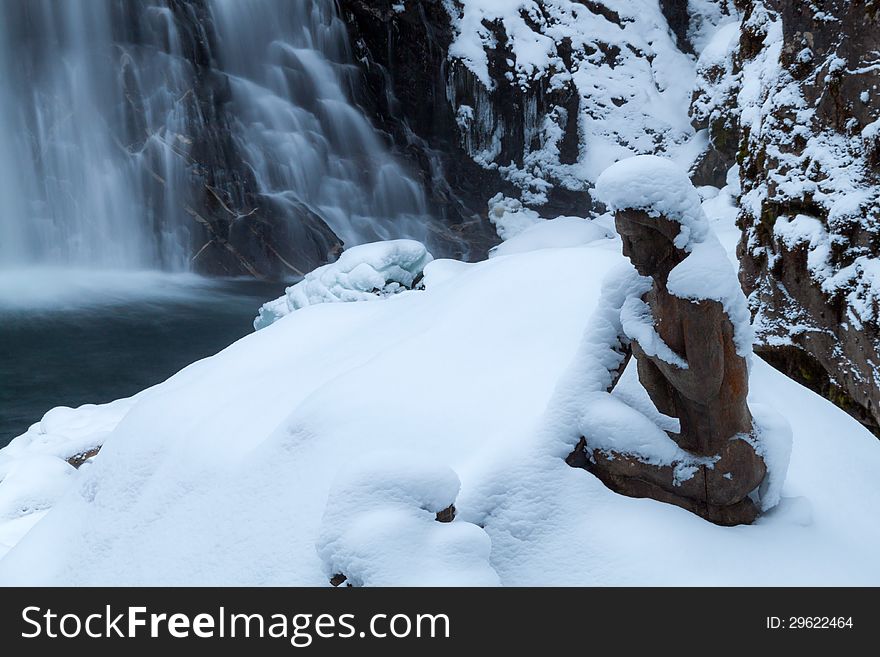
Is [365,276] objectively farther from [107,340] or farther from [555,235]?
[555,235]

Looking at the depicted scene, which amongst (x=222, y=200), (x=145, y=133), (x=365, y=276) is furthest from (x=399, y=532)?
(x=145, y=133)

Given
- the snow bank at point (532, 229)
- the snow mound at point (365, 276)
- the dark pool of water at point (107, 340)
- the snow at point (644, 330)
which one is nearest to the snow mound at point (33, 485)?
the dark pool of water at point (107, 340)

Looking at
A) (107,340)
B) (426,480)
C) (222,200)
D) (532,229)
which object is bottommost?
(107,340)

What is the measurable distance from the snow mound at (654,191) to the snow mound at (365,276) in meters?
7.72

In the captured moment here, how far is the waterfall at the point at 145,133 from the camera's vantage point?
14.8 meters

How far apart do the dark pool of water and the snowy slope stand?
6217 millimetres

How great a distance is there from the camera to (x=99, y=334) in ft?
39.2

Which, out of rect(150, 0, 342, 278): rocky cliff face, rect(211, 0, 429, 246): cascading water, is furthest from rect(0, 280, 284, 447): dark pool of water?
rect(211, 0, 429, 246): cascading water

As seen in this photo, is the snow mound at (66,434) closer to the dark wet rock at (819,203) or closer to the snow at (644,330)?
the snow at (644,330)

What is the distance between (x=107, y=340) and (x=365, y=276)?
193 inches

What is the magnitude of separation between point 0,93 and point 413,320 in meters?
14.4

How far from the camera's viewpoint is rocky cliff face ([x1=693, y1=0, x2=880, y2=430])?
446 cm

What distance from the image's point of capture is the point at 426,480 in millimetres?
2342
